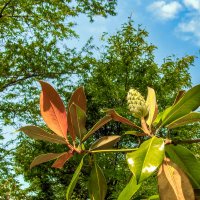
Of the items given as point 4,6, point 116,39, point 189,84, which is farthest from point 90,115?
point 4,6

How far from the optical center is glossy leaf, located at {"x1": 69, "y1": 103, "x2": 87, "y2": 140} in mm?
658

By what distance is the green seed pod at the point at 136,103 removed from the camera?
620mm

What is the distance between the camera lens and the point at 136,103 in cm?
63

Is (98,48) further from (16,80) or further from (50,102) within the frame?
(50,102)

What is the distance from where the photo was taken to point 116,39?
11711 millimetres

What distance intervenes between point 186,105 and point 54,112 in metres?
0.25

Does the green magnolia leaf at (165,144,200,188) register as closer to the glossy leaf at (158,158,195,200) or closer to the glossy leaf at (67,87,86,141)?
the glossy leaf at (158,158,195,200)

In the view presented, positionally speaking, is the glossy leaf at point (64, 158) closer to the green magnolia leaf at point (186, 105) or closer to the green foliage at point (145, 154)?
the green foliage at point (145, 154)

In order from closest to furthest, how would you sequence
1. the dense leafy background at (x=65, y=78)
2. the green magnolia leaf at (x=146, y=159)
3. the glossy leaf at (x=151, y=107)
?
the green magnolia leaf at (x=146, y=159) < the glossy leaf at (x=151, y=107) < the dense leafy background at (x=65, y=78)

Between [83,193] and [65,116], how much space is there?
450 inches

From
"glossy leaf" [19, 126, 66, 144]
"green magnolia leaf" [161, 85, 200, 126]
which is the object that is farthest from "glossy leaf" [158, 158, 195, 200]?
"glossy leaf" [19, 126, 66, 144]

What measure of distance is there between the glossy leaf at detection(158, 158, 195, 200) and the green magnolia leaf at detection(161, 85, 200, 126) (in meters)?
0.10

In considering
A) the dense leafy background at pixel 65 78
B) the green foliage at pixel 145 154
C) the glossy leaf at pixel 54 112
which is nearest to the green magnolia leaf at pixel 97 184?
the green foliage at pixel 145 154

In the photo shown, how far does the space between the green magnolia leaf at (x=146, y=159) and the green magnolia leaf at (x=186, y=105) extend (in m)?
0.10
